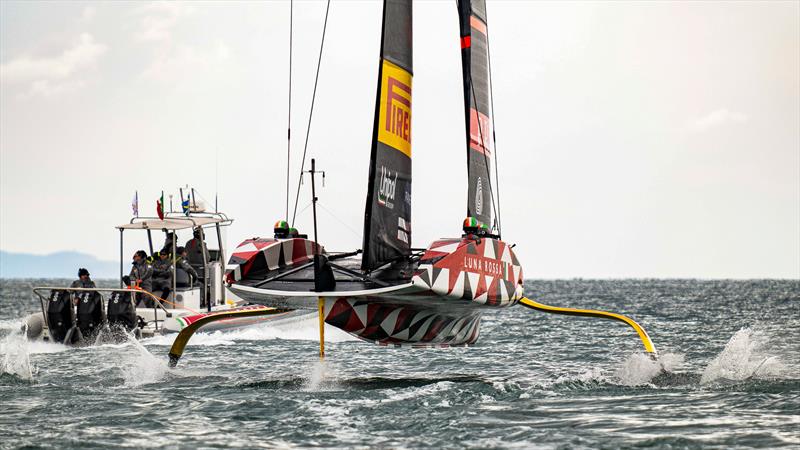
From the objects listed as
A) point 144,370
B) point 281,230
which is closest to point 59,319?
point 144,370

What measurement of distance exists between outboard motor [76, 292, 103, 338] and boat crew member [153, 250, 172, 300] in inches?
72.9

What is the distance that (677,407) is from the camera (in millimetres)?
10711

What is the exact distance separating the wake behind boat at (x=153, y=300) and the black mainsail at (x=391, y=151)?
4984mm

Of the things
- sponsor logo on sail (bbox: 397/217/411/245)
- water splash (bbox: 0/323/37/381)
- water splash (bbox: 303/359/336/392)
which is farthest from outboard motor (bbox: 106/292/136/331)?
sponsor logo on sail (bbox: 397/217/411/245)

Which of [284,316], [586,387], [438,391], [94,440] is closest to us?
[94,440]

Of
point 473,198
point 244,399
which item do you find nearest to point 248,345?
point 473,198

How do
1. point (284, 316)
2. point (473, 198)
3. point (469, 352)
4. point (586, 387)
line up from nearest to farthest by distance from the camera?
point (586, 387) → point (473, 198) → point (469, 352) → point (284, 316)

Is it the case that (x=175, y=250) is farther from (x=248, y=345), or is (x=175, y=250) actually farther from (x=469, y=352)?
(x=469, y=352)

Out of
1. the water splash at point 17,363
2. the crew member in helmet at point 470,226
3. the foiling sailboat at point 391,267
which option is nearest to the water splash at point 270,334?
the water splash at point 17,363

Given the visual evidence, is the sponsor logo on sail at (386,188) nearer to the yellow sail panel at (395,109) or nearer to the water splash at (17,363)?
the yellow sail panel at (395,109)

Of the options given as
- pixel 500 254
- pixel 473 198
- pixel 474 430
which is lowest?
pixel 474 430

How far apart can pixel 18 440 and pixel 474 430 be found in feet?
13.1

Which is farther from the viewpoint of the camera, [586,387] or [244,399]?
[586,387]

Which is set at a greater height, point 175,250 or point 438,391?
point 175,250
